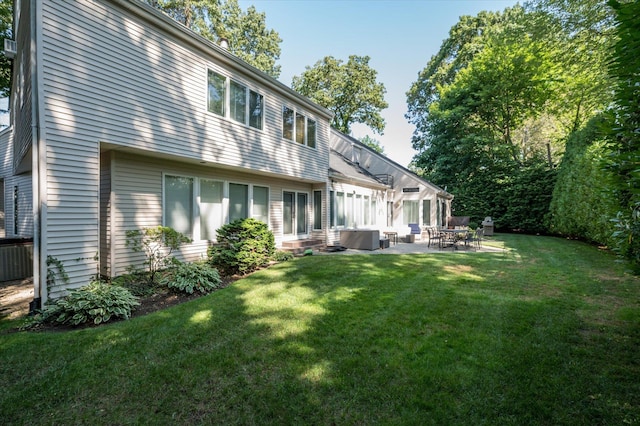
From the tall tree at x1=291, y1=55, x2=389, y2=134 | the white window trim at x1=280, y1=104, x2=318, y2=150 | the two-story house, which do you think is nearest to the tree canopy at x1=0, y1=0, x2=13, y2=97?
the two-story house

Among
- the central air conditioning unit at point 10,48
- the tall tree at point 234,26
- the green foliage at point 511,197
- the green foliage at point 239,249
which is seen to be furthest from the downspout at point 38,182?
the green foliage at point 511,197

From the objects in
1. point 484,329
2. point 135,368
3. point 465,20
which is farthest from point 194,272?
point 465,20

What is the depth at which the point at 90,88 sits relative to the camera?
5.83 meters

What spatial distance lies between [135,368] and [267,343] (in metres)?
1.50

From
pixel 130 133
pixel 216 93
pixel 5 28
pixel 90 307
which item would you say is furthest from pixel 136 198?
pixel 5 28

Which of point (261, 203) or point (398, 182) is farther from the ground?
point (398, 182)

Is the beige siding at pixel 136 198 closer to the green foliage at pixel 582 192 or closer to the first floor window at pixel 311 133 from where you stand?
the first floor window at pixel 311 133

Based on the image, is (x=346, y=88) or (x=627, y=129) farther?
(x=346, y=88)

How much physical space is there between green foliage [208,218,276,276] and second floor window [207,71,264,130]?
345cm

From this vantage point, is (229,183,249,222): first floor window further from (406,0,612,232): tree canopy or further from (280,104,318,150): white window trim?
(406,0,612,232): tree canopy

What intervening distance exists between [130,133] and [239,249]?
368 centimetres

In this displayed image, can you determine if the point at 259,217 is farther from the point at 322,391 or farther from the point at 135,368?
the point at 322,391

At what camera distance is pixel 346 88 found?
29219 mm

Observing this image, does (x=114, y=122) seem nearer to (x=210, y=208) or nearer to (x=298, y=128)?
(x=210, y=208)
